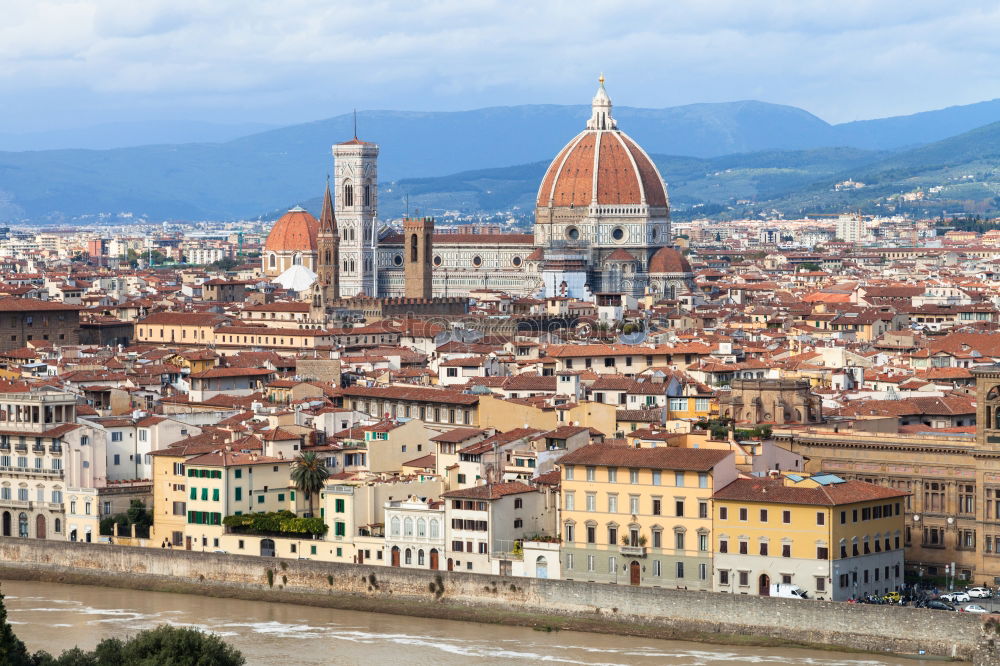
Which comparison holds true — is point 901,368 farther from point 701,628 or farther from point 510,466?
point 701,628

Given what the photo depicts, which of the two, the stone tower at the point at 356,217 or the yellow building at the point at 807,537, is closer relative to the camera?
the yellow building at the point at 807,537

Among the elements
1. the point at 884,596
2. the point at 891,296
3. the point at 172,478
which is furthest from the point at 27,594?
the point at 891,296

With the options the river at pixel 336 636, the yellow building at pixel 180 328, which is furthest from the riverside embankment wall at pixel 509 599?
the yellow building at pixel 180 328

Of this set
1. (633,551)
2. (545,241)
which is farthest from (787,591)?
(545,241)

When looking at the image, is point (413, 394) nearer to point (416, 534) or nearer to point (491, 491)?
point (416, 534)

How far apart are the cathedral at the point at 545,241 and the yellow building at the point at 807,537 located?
8639cm

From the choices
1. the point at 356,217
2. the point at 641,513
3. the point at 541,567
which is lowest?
the point at 541,567

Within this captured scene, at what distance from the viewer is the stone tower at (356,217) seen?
131250 mm

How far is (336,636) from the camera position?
126ft

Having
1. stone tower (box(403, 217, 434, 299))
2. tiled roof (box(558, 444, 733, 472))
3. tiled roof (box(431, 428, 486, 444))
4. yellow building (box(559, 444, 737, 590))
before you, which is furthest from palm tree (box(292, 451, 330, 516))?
stone tower (box(403, 217, 434, 299))

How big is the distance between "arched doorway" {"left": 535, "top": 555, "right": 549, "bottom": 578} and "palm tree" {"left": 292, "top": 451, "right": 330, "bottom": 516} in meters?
5.69

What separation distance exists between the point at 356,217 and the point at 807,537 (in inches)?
3790

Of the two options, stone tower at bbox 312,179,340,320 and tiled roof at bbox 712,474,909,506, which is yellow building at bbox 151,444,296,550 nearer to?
tiled roof at bbox 712,474,909,506

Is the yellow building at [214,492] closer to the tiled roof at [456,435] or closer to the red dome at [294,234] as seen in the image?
the tiled roof at [456,435]
